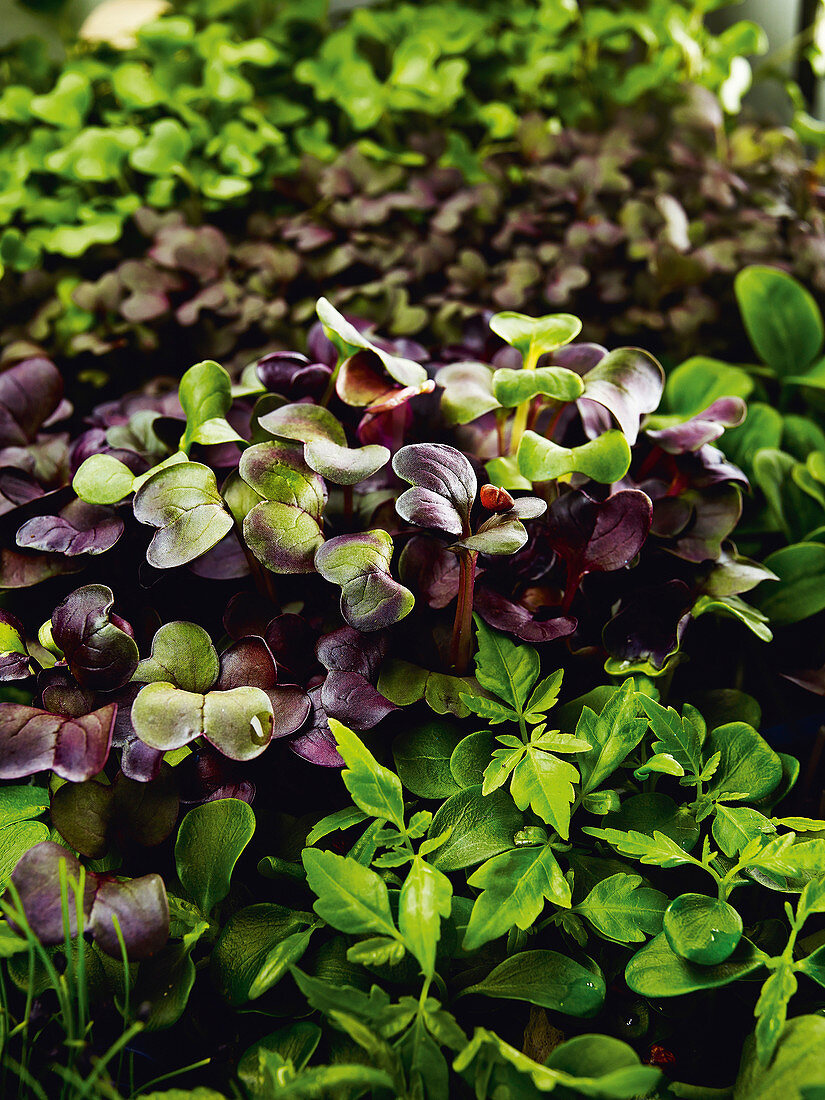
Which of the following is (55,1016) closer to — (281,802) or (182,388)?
(281,802)

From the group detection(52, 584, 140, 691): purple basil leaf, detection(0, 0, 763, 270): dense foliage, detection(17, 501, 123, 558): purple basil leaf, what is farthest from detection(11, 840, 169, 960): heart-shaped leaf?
detection(0, 0, 763, 270): dense foliage

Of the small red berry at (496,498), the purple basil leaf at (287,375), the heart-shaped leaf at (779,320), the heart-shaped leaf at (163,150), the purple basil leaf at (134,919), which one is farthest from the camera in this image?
the heart-shaped leaf at (163,150)

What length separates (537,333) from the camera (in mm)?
663

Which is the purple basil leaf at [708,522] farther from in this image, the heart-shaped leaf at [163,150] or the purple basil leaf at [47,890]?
the heart-shaped leaf at [163,150]

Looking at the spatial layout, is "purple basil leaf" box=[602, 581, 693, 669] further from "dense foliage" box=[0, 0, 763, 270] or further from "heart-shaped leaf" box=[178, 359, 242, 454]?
"dense foliage" box=[0, 0, 763, 270]

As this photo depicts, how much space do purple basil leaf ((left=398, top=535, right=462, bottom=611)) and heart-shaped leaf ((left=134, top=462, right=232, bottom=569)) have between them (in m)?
0.14

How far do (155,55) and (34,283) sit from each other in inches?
17.6

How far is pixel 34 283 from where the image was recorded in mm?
1096

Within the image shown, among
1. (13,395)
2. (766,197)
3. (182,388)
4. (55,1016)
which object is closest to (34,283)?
(13,395)

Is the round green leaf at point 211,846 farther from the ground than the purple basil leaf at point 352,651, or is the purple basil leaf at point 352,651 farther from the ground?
the purple basil leaf at point 352,651

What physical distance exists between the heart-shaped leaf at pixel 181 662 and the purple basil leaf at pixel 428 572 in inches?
6.1

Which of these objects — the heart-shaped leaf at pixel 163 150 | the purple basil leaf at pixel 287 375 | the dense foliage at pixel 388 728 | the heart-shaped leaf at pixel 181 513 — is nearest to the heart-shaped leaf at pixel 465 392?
the dense foliage at pixel 388 728

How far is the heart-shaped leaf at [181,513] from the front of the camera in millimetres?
551

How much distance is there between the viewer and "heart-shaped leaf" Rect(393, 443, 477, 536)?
0.52 metres
